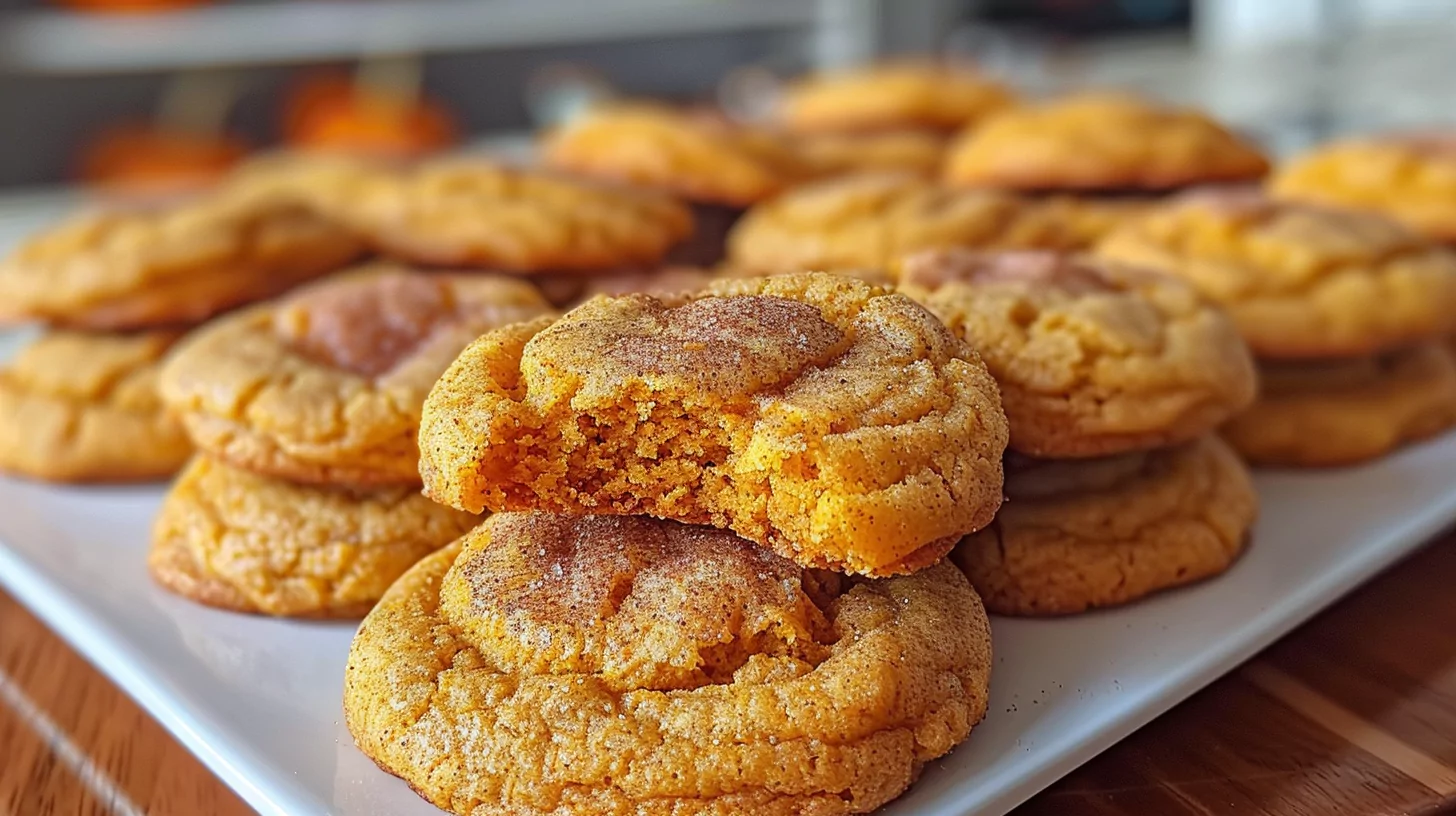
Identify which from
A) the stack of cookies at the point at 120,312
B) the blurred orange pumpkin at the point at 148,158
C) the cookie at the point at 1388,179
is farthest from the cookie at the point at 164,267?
the blurred orange pumpkin at the point at 148,158

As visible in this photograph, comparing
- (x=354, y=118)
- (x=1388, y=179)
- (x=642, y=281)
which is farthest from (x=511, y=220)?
(x=354, y=118)

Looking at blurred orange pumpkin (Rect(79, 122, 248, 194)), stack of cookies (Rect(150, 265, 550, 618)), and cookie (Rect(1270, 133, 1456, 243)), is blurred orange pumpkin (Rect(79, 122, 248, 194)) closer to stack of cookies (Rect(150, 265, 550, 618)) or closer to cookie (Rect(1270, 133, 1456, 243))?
stack of cookies (Rect(150, 265, 550, 618))

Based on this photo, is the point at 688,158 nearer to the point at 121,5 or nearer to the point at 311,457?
the point at 311,457

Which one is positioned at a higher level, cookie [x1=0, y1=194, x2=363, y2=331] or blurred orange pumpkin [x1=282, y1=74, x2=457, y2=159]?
cookie [x1=0, y1=194, x2=363, y2=331]

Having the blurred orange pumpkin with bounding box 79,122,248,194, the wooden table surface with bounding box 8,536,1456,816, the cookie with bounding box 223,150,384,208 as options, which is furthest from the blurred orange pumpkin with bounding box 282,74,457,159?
the wooden table surface with bounding box 8,536,1456,816

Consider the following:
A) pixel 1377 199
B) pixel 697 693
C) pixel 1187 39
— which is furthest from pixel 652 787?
pixel 1187 39

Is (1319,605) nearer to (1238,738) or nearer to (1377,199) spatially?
(1238,738)

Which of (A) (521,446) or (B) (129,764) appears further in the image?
(B) (129,764)
